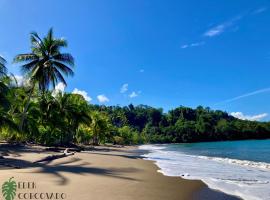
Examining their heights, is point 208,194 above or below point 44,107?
below

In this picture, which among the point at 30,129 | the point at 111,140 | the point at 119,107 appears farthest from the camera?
the point at 119,107

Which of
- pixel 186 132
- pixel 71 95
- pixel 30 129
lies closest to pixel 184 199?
pixel 30 129

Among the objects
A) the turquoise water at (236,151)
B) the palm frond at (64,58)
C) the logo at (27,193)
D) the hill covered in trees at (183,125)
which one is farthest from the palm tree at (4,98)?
the hill covered in trees at (183,125)

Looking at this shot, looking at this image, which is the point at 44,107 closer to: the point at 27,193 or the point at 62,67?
the point at 62,67

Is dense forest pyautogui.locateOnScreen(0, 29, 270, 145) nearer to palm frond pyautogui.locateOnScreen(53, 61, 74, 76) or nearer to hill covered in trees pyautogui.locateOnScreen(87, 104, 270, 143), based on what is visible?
palm frond pyautogui.locateOnScreen(53, 61, 74, 76)

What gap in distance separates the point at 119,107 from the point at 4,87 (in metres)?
155

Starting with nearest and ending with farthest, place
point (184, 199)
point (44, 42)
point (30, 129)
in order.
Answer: point (184, 199) → point (44, 42) → point (30, 129)

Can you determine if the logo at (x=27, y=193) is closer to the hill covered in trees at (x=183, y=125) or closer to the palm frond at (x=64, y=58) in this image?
the palm frond at (x=64, y=58)

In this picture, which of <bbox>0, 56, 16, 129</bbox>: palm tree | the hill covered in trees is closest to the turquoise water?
<bbox>0, 56, 16, 129</bbox>: palm tree

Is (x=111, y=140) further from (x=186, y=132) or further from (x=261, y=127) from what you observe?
(x=261, y=127)

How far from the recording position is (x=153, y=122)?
610ft

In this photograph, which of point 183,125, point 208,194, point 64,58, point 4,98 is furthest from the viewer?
point 183,125

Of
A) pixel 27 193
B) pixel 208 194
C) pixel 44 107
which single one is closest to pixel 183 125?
pixel 44 107

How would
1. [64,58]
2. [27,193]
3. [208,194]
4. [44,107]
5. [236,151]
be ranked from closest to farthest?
[27,193], [208,194], [64,58], [44,107], [236,151]
